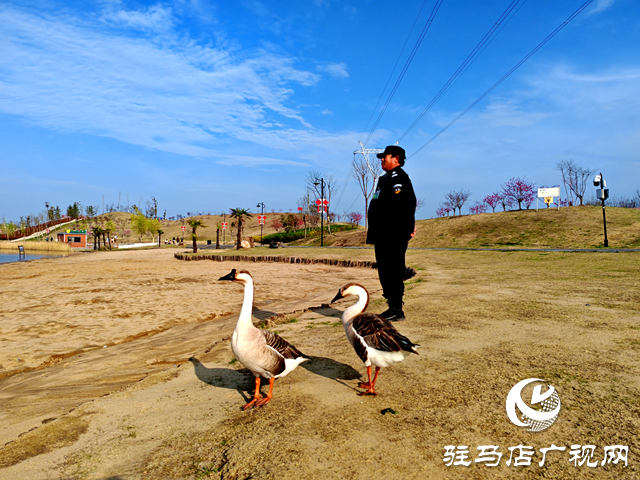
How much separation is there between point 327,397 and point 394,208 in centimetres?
362

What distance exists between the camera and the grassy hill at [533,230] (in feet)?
116

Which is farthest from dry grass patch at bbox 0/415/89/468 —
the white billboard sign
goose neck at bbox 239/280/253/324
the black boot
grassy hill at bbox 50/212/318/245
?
grassy hill at bbox 50/212/318/245

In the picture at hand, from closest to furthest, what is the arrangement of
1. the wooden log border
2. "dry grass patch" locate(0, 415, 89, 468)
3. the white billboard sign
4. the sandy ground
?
the sandy ground → "dry grass patch" locate(0, 415, 89, 468) → the wooden log border → the white billboard sign

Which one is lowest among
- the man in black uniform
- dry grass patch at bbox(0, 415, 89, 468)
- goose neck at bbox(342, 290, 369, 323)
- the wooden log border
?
the wooden log border

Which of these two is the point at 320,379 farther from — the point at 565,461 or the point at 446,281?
the point at 446,281

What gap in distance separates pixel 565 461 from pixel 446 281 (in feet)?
32.0

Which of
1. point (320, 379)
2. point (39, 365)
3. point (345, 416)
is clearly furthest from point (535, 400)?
point (39, 365)

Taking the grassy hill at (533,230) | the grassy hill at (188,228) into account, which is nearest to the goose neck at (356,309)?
the grassy hill at (533,230)

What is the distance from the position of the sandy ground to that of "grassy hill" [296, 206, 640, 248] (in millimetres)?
33461

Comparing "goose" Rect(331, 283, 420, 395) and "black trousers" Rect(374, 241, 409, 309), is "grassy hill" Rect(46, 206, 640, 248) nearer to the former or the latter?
"black trousers" Rect(374, 241, 409, 309)

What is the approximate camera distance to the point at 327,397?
382cm

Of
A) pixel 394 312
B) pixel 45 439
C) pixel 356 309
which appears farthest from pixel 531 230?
pixel 45 439

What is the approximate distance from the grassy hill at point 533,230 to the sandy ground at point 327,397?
33461 mm

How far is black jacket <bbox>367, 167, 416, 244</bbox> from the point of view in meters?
6.28
